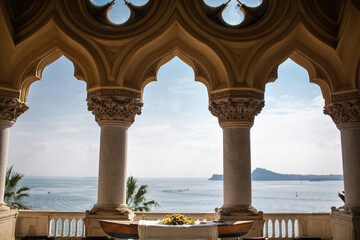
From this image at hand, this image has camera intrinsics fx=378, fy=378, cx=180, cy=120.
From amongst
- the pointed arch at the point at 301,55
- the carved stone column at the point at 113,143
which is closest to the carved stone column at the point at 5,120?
the carved stone column at the point at 113,143

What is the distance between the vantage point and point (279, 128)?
47.4 meters

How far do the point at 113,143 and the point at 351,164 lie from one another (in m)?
4.16

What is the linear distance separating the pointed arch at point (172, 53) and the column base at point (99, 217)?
7.18 ft

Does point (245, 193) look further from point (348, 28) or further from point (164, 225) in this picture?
point (348, 28)

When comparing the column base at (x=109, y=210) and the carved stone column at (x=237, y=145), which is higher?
the carved stone column at (x=237, y=145)

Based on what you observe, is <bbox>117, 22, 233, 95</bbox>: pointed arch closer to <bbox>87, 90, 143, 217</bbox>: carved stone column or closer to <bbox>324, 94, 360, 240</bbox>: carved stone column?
<bbox>87, 90, 143, 217</bbox>: carved stone column

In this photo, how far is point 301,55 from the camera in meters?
7.13

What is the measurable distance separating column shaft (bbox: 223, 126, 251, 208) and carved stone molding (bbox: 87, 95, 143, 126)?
174 cm

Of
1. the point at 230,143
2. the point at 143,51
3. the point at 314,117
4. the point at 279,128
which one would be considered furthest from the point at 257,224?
the point at 279,128

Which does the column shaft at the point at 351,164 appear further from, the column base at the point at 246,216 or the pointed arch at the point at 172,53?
the pointed arch at the point at 172,53

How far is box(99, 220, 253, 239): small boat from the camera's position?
18.5 ft

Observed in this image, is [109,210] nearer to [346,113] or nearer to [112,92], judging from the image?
[112,92]

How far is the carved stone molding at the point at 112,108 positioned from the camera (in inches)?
260

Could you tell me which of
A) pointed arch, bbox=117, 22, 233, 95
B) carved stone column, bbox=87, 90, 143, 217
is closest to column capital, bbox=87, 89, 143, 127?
carved stone column, bbox=87, 90, 143, 217
